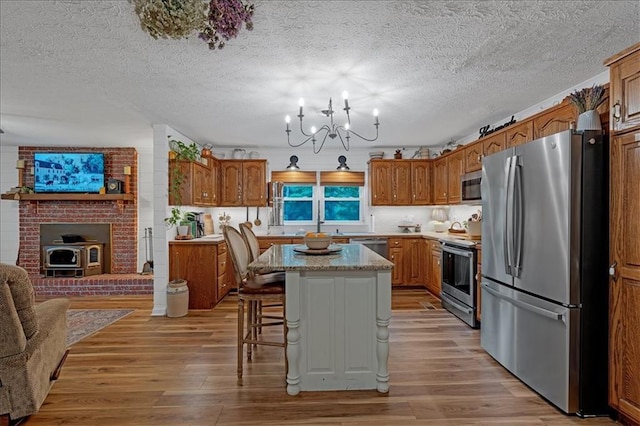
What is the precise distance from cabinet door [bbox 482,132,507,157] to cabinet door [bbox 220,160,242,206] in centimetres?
378

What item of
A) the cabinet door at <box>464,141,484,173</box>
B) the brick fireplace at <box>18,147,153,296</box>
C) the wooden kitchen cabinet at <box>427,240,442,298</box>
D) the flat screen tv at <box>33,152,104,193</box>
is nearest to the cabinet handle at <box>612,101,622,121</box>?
the cabinet door at <box>464,141,484,173</box>

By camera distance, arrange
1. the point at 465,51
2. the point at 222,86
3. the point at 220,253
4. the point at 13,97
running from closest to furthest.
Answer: the point at 465,51, the point at 222,86, the point at 13,97, the point at 220,253

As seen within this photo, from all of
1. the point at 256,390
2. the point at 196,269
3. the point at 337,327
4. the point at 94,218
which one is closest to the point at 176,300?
the point at 196,269

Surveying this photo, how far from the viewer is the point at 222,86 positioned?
127 inches

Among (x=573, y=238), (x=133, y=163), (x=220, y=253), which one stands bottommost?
(x=220, y=253)

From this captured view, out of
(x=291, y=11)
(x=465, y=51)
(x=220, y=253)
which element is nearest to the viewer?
(x=291, y=11)

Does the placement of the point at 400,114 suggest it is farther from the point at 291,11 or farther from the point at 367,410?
the point at 367,410

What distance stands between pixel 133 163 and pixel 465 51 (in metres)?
5.61

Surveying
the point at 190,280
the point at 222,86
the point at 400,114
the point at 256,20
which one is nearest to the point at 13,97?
the point at 222,86

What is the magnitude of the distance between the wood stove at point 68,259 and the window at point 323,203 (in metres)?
3.35

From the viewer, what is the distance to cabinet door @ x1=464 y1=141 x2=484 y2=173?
438 centimetres

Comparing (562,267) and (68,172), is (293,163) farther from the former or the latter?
(562,267)

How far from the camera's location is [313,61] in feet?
8.90

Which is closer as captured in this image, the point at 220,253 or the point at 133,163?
the point at 220,253
